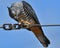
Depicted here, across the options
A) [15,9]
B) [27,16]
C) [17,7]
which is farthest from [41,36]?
[17,7]

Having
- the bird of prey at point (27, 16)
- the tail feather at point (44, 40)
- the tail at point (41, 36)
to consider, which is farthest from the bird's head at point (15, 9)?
the tail feather at point (44, 40)

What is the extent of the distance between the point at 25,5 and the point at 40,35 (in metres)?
1.28

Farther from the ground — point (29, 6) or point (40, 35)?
point (29, 6)

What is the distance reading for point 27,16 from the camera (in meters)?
7.29

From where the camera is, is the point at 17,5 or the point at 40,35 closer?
the point at 40,35

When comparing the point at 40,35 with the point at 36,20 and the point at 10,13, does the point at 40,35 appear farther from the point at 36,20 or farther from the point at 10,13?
the point at 10,13

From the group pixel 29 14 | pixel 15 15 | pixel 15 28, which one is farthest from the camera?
pixel 29 14

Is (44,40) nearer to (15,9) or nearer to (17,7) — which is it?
(15,9)

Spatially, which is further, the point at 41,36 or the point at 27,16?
the point at 27,16

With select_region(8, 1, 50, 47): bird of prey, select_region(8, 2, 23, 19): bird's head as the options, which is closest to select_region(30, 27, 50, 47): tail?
select_region(8, 1, 50, 47): bird of prey

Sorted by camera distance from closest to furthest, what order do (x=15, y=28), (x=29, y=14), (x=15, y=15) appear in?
1. (x=15, y=28)
2. (x=15, y=15)
3. (x=29, y=14)

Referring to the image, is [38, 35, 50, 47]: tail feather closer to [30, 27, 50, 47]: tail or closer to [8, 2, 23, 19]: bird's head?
[30, 27, 50, 47]: tail

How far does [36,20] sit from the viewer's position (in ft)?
24.0

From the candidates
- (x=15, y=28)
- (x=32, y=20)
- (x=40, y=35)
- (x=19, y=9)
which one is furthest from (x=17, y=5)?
(x=15, y=28)
